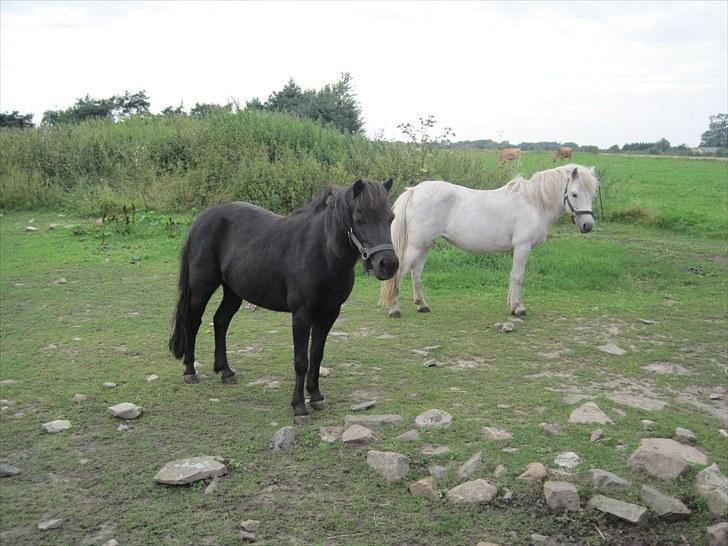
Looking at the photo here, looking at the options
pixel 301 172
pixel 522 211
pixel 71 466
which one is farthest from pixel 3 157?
pixel 71 466

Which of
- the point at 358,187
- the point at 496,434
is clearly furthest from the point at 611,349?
the point at 358,187

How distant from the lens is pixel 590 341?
7.16 metres

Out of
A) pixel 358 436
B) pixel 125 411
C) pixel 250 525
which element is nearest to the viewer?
pixel 250 525

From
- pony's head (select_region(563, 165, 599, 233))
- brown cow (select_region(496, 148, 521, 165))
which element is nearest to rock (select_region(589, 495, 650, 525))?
pony's head (select_region(563, 165, 599, 233))

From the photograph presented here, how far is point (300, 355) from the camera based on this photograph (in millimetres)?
4898

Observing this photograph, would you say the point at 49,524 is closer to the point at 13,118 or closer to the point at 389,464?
the point at 389,464

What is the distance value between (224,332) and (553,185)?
15.2ft

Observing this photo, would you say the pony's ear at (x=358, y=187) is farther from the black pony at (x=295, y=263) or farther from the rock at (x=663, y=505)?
the rock at (x=663, y=505)

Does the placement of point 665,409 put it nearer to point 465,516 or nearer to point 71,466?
point 465,516

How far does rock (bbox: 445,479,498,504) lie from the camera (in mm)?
3668

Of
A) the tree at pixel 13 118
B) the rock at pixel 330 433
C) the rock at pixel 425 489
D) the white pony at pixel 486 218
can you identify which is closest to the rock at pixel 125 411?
the rock at pixel 330 433

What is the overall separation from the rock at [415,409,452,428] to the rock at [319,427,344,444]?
552mm

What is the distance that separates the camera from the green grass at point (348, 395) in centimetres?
354

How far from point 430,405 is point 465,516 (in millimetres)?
1619
